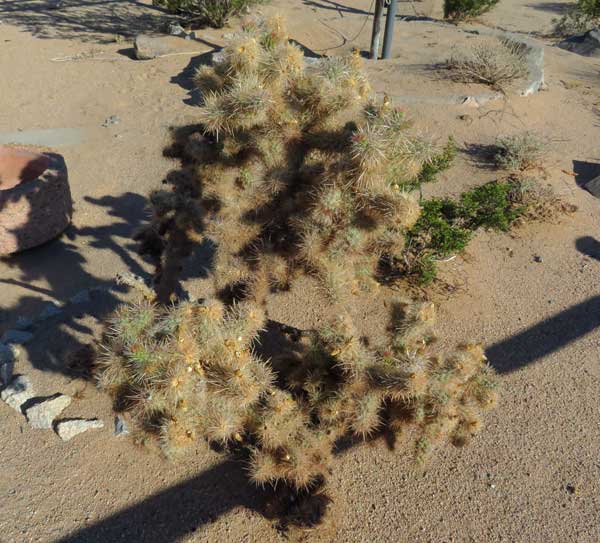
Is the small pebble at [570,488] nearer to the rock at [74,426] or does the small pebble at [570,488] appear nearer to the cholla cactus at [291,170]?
the cholla cactus at [291,170]

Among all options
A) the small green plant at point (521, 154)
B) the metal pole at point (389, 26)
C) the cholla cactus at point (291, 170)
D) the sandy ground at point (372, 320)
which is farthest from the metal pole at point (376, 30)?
the cholla cactus at point (291, 170)

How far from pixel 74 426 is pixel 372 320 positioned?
2.72m

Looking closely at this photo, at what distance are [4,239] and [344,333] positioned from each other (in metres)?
4.20

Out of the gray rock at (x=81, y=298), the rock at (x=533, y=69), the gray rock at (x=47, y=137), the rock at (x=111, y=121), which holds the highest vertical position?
the rock at (x=533, y=69)

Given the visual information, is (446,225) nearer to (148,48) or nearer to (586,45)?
(148,48)

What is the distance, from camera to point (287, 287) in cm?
352

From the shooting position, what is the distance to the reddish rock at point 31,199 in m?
5.01

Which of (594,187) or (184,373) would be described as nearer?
(184,373)

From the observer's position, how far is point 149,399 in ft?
7.68

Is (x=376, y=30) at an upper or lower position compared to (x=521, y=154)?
upper

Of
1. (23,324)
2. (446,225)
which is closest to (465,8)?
(446,225)

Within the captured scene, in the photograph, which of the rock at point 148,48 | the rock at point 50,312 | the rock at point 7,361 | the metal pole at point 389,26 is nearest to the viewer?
the rock at point 7,361

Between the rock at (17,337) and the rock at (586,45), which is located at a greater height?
the rock at (586,45)

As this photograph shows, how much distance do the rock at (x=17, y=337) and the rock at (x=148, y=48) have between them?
7.85m
